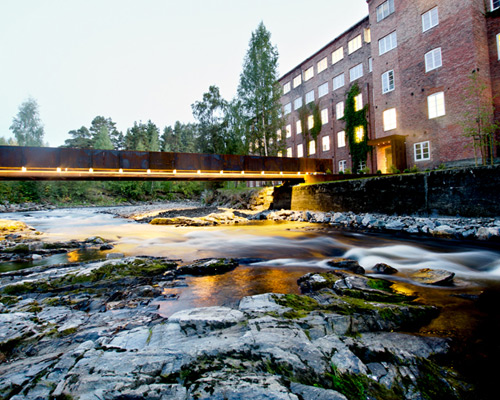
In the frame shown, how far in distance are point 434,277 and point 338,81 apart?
34316 mm

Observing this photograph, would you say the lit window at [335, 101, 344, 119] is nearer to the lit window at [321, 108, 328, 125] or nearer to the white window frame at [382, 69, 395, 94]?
the lit window at [321, 108, 328, 125]

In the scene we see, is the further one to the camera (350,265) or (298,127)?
(298,127)

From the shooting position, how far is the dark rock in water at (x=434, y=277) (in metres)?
4.62

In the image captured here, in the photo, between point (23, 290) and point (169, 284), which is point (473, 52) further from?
point (23, 290)

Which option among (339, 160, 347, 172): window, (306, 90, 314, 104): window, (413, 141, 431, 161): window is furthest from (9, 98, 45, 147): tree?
(413, 141, 431, 161): window

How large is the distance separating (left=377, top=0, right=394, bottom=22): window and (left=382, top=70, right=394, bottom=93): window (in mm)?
5581

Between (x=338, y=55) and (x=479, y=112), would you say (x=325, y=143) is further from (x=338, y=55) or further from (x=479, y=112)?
(x=479, y=112)

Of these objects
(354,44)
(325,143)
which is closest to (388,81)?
(354,44)

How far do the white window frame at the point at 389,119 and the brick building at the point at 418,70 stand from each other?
0.32 ft

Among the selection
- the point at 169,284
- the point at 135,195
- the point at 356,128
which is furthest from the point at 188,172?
the point at 135,195

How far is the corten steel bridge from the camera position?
14477 millimetres

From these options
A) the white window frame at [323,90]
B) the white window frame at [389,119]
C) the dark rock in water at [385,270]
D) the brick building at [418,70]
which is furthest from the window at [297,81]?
the dark rock in water at [385,270]

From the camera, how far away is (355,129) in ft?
102


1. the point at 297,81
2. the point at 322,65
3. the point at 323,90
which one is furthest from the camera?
the point at 297,81
